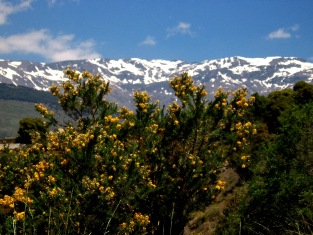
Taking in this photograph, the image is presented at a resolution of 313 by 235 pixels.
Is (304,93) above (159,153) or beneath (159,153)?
above

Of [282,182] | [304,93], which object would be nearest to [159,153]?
[282,182]

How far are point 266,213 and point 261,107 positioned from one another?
22573 millimetres

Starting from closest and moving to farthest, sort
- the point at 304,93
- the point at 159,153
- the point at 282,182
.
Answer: the point at 159,153
the point at 282,182
the point at 304,93

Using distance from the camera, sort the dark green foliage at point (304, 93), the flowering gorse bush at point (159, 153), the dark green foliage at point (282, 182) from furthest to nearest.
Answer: the dark green foliage at point (304, 93) < the dark green foliage at point (282, 182) < the flowering gorse bush at point (159, 153)

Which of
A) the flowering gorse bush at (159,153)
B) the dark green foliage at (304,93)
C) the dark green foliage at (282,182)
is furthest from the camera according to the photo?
the dark green foliage at (304,93)

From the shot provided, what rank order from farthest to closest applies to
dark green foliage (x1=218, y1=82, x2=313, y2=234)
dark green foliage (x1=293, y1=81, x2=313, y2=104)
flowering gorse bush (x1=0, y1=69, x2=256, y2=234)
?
dark green foliage (x1=293, y1=81, x2=313, y2=104) < dark green foliage (x1=218, y1=82, x2=313, y2=234) < flowering gorse bush (x1=0, y1=69, x2=256, y2=234)

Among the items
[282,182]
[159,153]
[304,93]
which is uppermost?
[304,93]

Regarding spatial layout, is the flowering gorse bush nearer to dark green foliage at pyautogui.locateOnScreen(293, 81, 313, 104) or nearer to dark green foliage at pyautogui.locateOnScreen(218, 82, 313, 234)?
dark green foliage at pyautogui.locateOnScreen(218, 82, 313, 234)

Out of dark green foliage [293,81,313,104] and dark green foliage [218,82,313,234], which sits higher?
dark green foliage [293,81,313,104]

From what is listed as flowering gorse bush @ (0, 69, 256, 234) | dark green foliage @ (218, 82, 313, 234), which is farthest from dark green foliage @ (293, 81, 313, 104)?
flowering gorse bush @ (0, 69, 256, 234)

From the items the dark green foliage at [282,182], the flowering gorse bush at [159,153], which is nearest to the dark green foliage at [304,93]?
the dark green foliage at [282,182]

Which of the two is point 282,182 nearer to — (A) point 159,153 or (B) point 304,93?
(A) point 159,153

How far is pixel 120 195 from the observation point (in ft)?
46.8

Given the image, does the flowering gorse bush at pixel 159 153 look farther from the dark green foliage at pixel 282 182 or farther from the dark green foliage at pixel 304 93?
the dark green foliage at pixel 304 93
